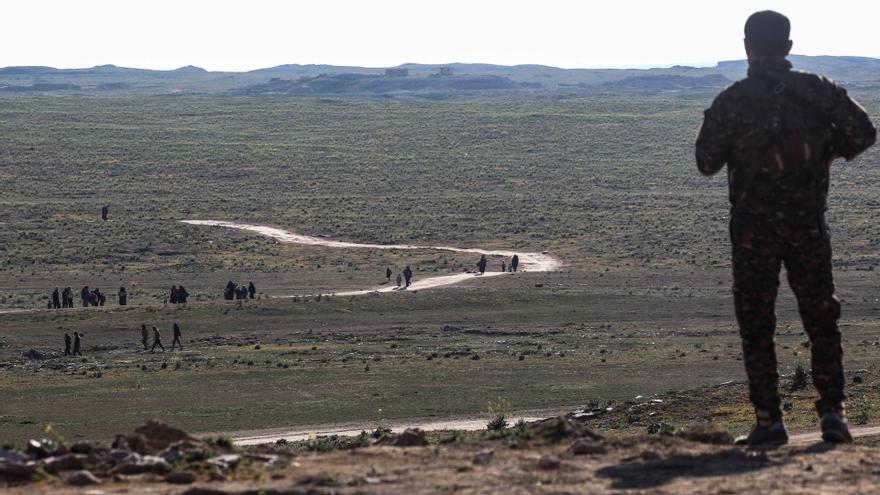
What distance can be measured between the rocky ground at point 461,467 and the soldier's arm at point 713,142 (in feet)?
5.22

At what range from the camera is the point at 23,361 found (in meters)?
38.6

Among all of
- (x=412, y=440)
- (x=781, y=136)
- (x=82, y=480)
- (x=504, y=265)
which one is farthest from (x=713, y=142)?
(x=504, y=265)

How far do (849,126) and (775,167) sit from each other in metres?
0.51

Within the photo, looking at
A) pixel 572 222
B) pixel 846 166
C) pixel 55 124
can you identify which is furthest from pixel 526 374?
pixel 55 124

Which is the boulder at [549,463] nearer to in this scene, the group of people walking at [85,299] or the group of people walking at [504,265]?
the group of people walking at [85,299]

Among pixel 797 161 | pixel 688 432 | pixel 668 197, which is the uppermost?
pixel 797 161

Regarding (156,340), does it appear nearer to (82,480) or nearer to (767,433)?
(767,433)

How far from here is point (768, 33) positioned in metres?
8.33

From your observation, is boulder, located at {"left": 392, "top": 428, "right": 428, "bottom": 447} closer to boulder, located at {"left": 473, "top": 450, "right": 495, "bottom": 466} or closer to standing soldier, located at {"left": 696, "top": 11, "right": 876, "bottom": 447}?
boulder, located at {"left": 473, "top": 450, "right": 495, "bottom": 466}

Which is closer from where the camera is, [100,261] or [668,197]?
[100,261]

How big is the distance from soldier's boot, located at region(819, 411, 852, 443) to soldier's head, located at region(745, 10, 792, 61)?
6.87 ft

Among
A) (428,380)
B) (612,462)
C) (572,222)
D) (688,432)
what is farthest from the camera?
(572,222)

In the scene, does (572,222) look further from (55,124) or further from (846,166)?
(55,124)

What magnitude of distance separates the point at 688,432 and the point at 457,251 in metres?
63.8
